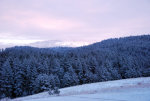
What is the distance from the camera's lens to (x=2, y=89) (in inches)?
1315

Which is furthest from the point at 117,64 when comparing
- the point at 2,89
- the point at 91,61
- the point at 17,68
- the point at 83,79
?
the point at 2,89

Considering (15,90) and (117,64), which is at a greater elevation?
(117,64)

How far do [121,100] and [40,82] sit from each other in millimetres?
26597

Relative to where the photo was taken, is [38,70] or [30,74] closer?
[30,74]

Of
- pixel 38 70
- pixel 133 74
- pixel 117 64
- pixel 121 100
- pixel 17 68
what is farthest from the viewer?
pixel 117 64

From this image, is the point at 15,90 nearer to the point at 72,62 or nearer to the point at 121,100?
the point at 72,62

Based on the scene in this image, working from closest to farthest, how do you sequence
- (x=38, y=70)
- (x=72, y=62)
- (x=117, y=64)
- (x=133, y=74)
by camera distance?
(x=38, y=70) < (x=133, y=74) < (x=72, y=62) < (x=117, y=64)

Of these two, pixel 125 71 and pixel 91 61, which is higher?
pixel 91 61

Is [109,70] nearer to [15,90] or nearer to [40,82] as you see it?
[40,82]

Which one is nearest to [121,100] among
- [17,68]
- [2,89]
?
[2,89]

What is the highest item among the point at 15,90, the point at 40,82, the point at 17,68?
the point at 17,68

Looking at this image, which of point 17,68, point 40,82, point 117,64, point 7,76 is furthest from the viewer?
point 117,64

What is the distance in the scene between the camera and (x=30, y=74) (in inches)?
1575

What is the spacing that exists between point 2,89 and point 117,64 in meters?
44.5
